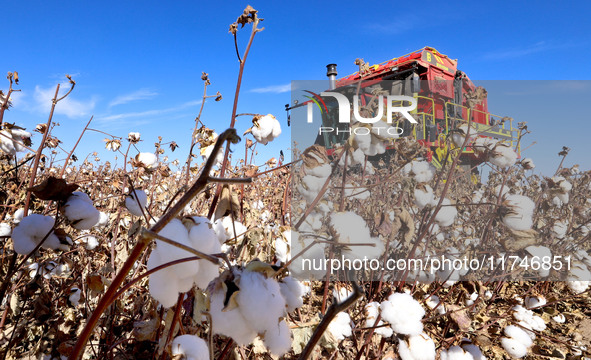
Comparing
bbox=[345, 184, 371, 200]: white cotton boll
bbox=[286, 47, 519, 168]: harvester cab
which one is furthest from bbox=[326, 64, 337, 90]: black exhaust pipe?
bbox=[345, 184, 371, 200]: white cotton boll

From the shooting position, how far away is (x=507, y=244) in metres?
1.57

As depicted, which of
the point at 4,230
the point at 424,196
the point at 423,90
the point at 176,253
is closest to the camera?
the point at 176,253

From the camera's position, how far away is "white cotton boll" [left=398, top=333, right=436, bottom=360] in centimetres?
115

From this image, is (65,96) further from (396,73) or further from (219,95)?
(396,73)

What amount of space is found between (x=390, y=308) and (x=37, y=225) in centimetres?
96

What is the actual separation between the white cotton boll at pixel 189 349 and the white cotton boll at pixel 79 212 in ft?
1.02

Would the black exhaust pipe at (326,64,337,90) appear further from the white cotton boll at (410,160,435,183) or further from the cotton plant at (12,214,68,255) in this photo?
the cotton plant at (12,214,68,255)

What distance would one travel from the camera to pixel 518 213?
57.3 inches

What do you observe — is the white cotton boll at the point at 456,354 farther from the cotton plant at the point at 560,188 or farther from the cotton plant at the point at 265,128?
the cotton plant at the point at 560,188

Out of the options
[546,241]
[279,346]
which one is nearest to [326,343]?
[279,346]

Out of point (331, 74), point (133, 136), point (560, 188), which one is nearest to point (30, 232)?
point (133, 136)

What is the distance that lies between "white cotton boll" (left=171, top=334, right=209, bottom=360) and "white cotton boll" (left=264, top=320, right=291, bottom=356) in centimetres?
16

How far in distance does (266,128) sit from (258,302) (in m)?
0.78

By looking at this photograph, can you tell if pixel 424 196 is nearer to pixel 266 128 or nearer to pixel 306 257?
pixel 306 257
